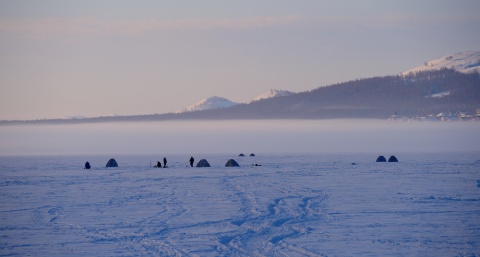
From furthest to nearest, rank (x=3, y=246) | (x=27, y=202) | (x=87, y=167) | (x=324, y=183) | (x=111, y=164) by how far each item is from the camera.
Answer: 1. (x=111, y=164)
2. (x=87, y=167)
3. (x=324, y=183)
4. (x=27, y=202)
5. (x=3, y=246)

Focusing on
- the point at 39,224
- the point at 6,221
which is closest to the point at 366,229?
the point at 39,224

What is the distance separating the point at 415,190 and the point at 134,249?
63.1 ft

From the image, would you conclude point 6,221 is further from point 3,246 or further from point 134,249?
point 134,249

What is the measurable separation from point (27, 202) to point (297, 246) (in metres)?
14.8

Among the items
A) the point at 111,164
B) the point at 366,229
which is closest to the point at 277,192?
the point at 366,229

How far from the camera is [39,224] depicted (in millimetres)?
21797

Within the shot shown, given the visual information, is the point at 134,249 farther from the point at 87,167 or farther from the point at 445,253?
the point at 87,167

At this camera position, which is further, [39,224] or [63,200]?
[63,200]

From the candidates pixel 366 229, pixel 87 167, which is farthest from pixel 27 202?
pixel 87 167

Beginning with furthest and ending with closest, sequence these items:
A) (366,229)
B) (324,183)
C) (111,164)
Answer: (111,164) → (324,183) → (366,229)

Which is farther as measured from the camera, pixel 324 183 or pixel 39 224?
pixel 324 183

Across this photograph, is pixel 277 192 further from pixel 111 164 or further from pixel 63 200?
pixel 111 164

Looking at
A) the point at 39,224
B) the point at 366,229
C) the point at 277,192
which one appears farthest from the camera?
the point at 277,192

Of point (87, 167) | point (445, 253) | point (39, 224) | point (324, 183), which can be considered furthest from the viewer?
point (87, 167)
